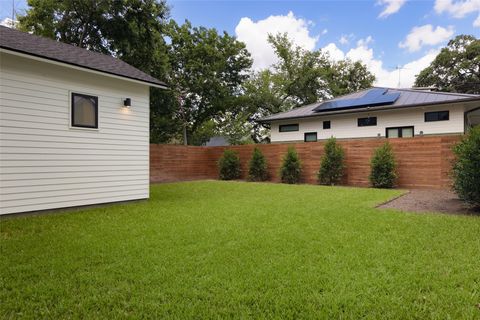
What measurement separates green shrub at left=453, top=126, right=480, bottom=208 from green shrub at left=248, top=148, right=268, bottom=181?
865 cm

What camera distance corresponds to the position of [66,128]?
6562 mm

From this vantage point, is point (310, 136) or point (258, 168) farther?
point (310, 136)

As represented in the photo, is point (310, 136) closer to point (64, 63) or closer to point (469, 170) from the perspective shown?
point (469, 170)

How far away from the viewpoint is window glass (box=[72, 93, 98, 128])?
266 inches

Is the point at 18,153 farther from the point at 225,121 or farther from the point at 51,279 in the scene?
the point at 225,121

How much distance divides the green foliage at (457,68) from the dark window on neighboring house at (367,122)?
16541mm

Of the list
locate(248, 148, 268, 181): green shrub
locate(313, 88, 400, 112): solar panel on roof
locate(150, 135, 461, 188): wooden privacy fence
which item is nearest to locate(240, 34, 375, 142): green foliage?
locate(313, 88, 400, 112): solar panel on roof

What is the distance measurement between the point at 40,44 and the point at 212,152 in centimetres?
1021

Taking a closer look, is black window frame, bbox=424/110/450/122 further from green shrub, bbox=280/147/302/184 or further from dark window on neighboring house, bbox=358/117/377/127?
green shrub, bbox=280/147/302/184

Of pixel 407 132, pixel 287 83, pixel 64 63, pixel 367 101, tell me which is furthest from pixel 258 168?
pixel 287 83

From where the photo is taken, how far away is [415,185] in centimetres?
1059

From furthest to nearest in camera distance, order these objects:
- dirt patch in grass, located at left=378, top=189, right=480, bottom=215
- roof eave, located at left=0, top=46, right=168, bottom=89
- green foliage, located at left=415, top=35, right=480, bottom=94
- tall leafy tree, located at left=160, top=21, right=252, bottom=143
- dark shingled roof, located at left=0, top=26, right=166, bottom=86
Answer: green foliage, located at left=415, top=35, right=480, bottom=94 < tall leafy tree, located at left=160, top=21, right=252, bottom=143 < dirt patch in grass, located at left=378, top=189, right=480, bottom=215 < dark shingled roof, located at left=0, top=26, right=166, bottom=86 < roof eave, located at left=0, top=46, right=168, bottom=89

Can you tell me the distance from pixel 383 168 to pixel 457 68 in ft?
75.5

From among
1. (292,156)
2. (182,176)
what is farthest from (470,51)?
(182,176)
